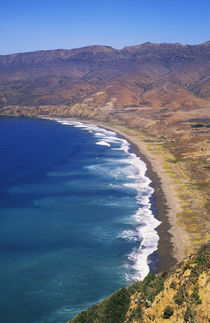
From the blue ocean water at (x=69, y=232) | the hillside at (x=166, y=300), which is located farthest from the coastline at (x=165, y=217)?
the hillside at (x=166, y=300)

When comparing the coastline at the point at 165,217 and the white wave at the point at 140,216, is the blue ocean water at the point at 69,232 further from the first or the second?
the coastline at the point at 165,217

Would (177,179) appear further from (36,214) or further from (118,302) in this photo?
(118,302)

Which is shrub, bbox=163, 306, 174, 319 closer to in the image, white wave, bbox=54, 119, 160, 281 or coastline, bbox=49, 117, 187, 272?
white wave, bbox=54, 119, 160, 281

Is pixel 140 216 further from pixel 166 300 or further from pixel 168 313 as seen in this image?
pixel 168 313

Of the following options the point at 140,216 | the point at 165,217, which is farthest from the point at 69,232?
the point at 165,217

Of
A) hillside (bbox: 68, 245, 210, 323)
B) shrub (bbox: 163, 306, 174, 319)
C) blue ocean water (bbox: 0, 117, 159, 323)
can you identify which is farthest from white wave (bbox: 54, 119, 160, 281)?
shrub (bbox: 163, 306, 174, 319)

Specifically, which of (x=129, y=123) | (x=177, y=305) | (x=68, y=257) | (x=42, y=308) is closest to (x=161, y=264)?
(x=68, y=257)

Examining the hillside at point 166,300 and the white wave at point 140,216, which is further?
the white wave at point 140,216
